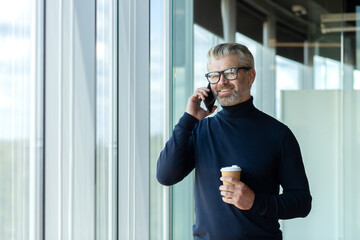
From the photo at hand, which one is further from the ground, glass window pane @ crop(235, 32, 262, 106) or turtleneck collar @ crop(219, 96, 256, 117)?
glass window pane @ crop(235, 32, 262, 106)

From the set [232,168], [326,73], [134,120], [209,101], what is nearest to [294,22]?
[326,73]

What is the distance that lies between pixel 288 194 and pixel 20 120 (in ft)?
3.82

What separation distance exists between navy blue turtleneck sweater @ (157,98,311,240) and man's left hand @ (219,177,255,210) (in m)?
0.03

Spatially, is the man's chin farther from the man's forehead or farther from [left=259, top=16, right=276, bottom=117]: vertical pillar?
[left=259, top=16, right=276, bottom=117]: vertical pillar

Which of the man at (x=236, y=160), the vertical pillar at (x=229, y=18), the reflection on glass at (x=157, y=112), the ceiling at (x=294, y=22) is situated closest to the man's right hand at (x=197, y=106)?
the man at (x=236, y=160)

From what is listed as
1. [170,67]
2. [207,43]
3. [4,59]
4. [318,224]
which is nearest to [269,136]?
[4,59]

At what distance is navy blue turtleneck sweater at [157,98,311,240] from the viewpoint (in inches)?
70.7

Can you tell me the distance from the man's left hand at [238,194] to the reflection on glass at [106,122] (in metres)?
1.17

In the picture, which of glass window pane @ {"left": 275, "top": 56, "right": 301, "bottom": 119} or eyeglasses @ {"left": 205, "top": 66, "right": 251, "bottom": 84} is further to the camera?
glass window pane @ {"left": 275, "top": 56, "right": 301, "bottom": 119}

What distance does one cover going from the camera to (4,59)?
1986 mm

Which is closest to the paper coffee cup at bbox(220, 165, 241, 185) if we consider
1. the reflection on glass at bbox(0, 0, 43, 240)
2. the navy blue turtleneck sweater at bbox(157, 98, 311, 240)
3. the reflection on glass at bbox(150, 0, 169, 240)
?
the navy blue turtleneck sweater at bbox(157, 98, 311, 240)

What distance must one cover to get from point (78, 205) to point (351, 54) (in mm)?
2711

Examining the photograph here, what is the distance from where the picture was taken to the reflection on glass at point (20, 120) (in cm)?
199

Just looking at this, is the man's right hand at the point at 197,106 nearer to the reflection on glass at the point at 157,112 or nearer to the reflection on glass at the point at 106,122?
the reflection on glass at the point at 106,122
